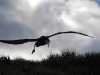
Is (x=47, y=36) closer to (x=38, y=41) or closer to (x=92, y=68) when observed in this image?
(x=38, y=41)

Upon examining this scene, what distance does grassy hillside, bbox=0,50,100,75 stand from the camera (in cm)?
1055

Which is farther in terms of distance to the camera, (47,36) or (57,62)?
(57,62)

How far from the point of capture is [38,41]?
580cm

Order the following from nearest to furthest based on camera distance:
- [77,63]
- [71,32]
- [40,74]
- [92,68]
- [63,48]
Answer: [71,32]
[40,74]
[92,68]
[77,63]
[63,48]

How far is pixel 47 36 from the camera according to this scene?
5.84 m

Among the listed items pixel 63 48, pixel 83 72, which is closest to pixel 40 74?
pixel 83 72

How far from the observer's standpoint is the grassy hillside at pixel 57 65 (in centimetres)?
1055

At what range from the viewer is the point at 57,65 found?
12039 mm

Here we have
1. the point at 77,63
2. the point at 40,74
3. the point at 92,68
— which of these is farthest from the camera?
the point at 77,63

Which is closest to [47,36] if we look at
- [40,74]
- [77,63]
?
[40,74]

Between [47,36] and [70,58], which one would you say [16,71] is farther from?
[47,36]

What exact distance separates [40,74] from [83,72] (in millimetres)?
1549

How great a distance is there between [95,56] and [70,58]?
1.07 meters

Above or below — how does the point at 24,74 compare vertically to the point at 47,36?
below
